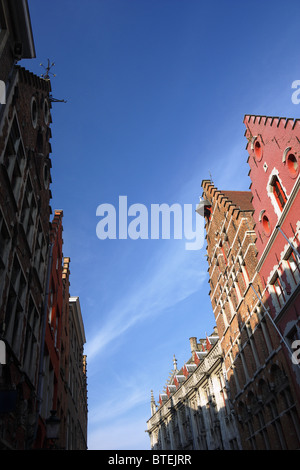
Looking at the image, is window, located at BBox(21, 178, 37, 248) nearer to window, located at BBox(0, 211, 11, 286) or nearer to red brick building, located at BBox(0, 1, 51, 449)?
red brick building, located at BBox(0, 1, 51, 449)

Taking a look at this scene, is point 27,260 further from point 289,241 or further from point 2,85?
point 289,241

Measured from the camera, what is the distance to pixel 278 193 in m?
18.5

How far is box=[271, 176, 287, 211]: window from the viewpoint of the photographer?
58.5 ft

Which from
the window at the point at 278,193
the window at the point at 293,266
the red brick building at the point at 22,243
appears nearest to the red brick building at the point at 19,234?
the red brick building at the point at 22,243

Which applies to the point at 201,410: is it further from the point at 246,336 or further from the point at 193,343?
the point at 246,336

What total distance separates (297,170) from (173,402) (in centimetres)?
3882

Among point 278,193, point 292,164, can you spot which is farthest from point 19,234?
point 278,193

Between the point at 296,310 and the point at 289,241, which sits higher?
the point at 289,241

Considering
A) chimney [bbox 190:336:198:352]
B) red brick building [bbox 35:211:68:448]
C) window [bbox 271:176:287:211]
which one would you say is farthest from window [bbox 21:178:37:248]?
chimney [bbox 190:336:198:352]

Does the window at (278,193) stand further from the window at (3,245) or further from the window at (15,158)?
the window at (3,245)

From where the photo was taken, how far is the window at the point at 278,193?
17844mm
